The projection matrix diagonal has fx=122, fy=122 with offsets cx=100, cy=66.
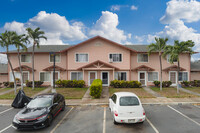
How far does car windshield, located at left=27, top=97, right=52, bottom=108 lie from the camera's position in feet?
25.1

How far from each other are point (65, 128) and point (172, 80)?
787 inches

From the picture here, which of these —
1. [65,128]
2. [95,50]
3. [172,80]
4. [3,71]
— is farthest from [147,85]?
[3,71]

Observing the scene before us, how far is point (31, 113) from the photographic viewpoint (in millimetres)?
6719

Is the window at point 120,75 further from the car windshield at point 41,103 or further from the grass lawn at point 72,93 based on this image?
the car windshield at point 41,103

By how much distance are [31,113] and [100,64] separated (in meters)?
13.7

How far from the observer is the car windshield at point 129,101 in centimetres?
699

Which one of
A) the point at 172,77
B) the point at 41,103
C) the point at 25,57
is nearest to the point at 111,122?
the point at 41,103

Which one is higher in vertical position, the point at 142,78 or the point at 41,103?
the point at 142,78

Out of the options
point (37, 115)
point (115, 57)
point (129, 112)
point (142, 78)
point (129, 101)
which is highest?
point (115, 57)

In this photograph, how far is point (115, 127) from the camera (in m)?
6.78

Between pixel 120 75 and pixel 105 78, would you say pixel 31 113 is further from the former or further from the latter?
pixel 120 75

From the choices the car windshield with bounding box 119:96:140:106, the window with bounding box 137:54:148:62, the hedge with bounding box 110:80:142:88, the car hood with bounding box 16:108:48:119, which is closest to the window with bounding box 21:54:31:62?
the hedge with bounding box 110:80:142:88

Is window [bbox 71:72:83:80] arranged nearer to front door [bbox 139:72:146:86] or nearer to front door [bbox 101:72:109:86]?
front door [bbox 101:72:109:86]

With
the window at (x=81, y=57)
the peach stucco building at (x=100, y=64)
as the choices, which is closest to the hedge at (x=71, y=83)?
the peach stucco building at (x=100, y=64)
